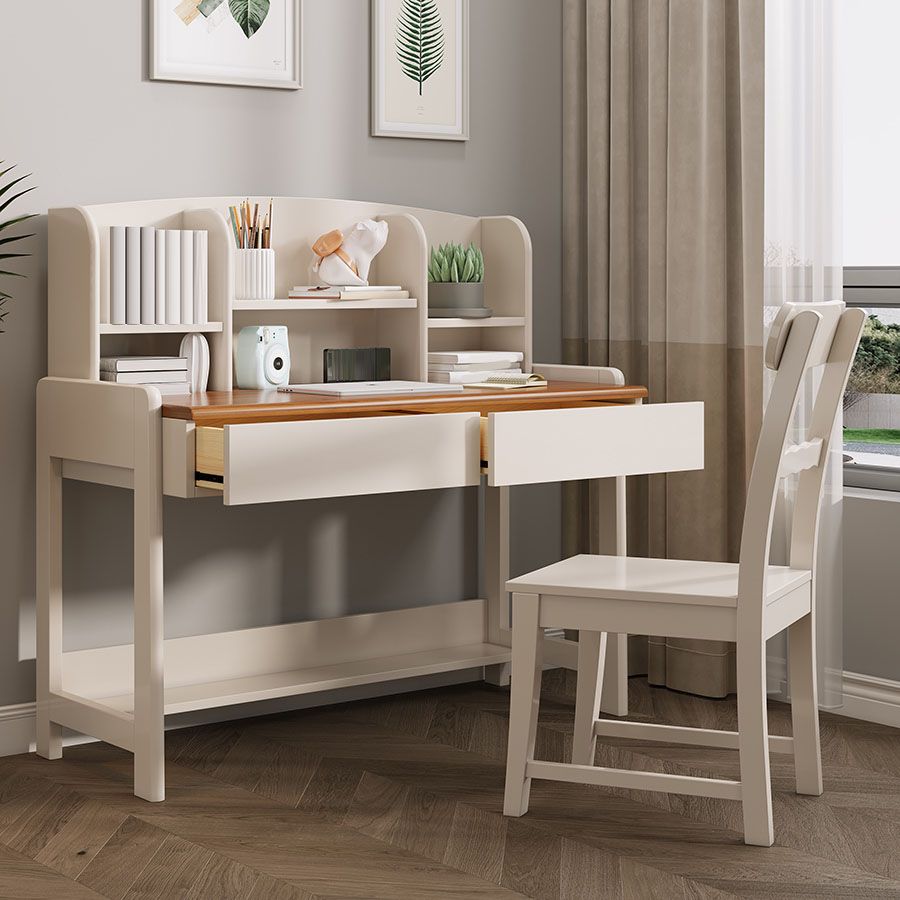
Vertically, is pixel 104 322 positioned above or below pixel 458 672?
above

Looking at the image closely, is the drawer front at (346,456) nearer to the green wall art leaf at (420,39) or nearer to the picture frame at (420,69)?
the picture frame at (420,69)

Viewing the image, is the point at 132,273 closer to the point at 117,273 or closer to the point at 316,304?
the point at 117,273

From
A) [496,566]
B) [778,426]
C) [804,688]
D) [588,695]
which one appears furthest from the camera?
[496,566]

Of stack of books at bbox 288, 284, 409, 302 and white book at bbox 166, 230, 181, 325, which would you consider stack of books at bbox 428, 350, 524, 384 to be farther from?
white book at bbox 166, 230, 181, 325

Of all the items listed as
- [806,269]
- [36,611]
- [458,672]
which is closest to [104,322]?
[36,611]

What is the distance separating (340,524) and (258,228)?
29.6 inches

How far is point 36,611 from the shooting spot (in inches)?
118

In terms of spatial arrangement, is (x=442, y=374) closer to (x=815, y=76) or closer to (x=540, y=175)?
(x=540, y=175)

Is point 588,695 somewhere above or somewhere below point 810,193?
below

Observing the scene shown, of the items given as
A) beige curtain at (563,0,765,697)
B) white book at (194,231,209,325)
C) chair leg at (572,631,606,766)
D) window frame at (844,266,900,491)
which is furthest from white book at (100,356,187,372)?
window frame at (844,266,900,491)

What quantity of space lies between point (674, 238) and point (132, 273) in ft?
4.32

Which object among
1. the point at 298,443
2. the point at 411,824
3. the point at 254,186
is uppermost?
the point at 254,186

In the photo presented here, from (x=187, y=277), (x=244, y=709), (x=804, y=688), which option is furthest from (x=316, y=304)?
(x=804, y=688)

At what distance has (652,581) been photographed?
2477 millimetres
